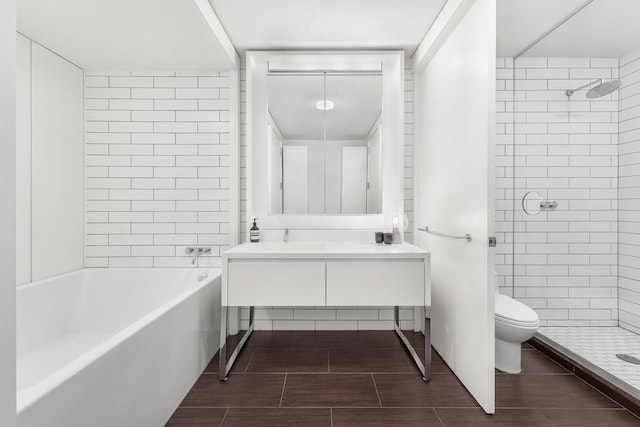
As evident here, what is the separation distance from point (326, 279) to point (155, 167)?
1782 millimetres

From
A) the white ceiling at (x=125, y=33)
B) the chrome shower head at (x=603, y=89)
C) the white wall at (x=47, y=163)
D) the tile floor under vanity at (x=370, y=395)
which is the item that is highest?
the white ceiling at (x=125, y=33)

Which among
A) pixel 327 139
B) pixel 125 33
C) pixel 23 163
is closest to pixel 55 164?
pixel 23 163

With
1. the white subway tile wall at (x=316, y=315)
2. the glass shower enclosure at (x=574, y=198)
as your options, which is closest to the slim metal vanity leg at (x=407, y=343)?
the white subway tile wall at (x=316, y=315)

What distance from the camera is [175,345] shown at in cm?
187

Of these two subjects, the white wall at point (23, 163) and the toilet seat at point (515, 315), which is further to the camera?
the white wall at point (23, 163)

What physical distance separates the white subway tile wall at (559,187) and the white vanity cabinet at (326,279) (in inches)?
43.0

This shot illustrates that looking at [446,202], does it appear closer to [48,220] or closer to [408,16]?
[408,16]

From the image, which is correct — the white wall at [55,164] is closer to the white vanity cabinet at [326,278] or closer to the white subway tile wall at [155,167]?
the white subway tile wall at [155,167]

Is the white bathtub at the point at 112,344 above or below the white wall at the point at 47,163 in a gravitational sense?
below

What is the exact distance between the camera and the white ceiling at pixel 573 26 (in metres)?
2.09

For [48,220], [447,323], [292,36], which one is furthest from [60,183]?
[447,323]

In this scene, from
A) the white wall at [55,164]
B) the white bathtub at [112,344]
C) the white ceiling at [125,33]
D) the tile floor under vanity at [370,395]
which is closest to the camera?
the white bathtub at [112,344]

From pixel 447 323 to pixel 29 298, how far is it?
2746mm

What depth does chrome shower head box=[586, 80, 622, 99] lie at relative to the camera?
7.47 ft
